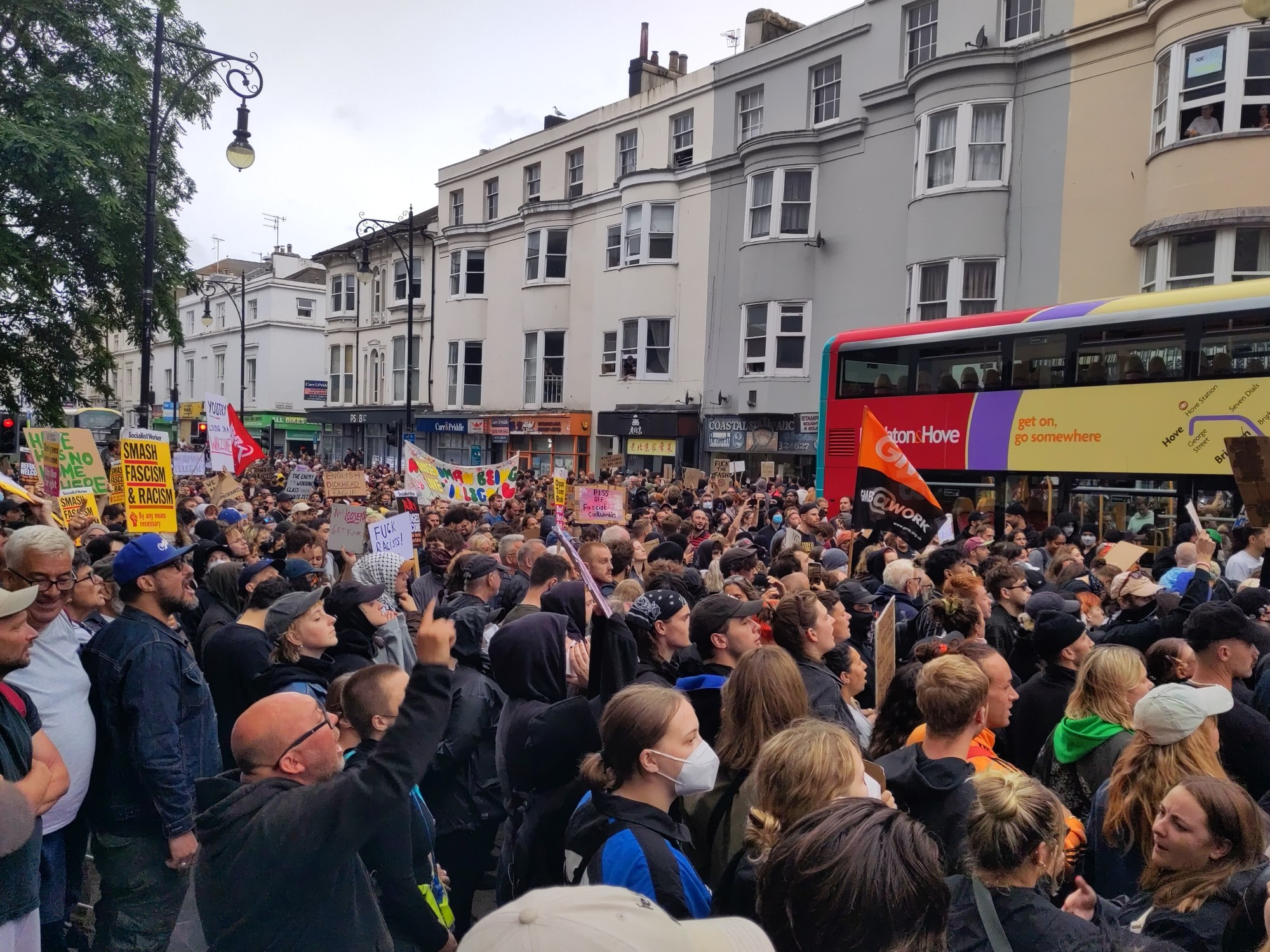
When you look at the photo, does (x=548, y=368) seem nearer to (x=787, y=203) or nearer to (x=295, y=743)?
(x=787, y=203)

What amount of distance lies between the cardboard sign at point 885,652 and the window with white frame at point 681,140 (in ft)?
81.7

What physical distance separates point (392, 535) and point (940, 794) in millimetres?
4880

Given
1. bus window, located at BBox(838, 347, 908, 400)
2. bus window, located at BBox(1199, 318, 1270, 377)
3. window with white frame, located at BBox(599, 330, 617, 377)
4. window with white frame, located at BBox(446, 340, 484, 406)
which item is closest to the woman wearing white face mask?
bus window, located at BBox(1199, 318, 1270, 377)

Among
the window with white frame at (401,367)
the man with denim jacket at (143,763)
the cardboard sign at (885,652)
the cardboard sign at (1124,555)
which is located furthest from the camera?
the window with white frame at (401,367)

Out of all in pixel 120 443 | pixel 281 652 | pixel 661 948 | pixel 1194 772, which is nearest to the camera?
pixel 661 948

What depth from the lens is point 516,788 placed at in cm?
391

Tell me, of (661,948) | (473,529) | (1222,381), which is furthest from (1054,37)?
(661,948)

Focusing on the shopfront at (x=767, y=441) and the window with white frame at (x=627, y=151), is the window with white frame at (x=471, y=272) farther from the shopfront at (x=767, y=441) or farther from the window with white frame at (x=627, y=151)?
the shopfront at (x=767, y=441)

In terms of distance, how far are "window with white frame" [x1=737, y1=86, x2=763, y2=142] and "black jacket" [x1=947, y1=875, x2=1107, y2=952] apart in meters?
25.5

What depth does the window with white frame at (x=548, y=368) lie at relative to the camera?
106 ft

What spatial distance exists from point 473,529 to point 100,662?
6123mm

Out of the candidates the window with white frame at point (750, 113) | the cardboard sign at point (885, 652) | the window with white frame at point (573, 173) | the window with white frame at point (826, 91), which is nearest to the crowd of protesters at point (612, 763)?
the cardboard sign at point (885, 652)

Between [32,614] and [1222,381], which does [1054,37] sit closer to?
[1222,381]

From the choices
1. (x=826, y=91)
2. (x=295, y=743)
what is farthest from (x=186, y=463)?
(x=826, y=91)
